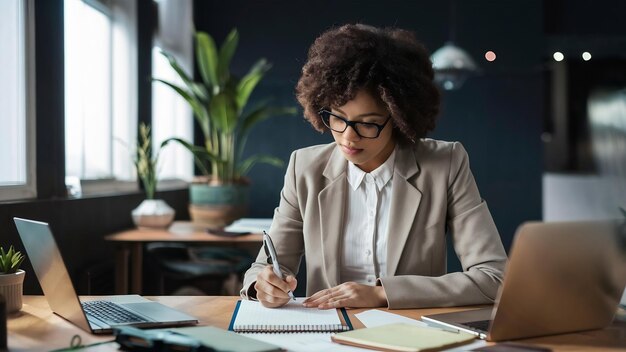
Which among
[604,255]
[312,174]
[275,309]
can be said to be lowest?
[275,309]

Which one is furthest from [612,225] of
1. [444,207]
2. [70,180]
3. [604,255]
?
[70,180]

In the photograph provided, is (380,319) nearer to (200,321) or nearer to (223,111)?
(200,321)

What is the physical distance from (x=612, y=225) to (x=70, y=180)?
2617 mm

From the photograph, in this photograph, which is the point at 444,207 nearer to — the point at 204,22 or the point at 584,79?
the point at 204,22

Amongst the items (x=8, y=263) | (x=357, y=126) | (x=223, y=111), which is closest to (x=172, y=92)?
(x=223, y=111)

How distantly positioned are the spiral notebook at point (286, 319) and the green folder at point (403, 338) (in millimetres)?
111

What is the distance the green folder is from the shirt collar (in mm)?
750

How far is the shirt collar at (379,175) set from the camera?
2.21m

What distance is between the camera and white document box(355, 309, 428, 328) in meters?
1.62

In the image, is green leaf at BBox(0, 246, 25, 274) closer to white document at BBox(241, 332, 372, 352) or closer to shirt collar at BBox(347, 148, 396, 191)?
white document at BBox(241, 332, 372, 352)

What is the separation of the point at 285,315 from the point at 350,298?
0.18 m

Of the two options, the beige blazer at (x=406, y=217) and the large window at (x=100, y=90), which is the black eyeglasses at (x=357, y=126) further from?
the large window at (x=100, y=90)

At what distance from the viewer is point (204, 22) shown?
19.6ft

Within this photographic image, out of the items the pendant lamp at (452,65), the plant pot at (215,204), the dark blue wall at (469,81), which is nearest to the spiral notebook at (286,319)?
the plant pot at (215,204)
